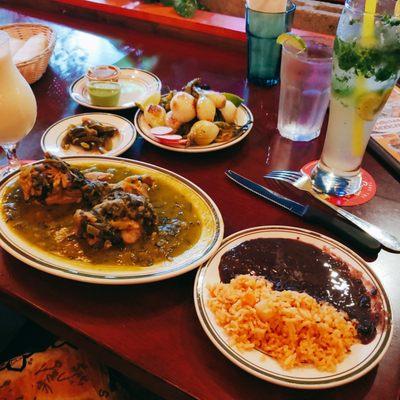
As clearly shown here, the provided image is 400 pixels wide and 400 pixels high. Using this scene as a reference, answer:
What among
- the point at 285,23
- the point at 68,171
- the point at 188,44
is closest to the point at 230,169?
the point at 68,171

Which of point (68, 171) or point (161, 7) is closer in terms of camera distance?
point (68, 171)

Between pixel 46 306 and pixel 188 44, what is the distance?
2.02 m

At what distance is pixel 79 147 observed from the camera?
5.58 feet

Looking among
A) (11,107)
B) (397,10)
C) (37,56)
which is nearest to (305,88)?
(397,10)

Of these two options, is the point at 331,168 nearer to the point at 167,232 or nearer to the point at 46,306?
the point at 167,232

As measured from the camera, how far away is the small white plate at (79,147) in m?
1.65

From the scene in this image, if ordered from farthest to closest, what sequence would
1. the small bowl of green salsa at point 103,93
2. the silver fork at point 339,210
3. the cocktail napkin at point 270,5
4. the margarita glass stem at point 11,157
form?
1. the cocktail napkin at point 270,5
2. the small bowl of green salsa at point 103,93
3. the margarita glass stem at point 11,157
4. the silver fork at point 339,210

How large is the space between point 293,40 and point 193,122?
1.63 feet

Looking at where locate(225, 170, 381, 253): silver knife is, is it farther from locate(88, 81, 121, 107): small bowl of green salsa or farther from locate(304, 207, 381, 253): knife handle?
locate(88, 81, 121, 107): small bowl of green salsa

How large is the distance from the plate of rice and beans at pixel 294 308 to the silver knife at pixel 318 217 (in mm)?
106

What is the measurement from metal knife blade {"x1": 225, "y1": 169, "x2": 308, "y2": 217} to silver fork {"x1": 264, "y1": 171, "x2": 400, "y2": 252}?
0.31 ft

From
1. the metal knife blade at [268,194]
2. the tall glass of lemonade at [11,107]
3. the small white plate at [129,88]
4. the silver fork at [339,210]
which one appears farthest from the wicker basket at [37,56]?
the silver fork at [339,210]

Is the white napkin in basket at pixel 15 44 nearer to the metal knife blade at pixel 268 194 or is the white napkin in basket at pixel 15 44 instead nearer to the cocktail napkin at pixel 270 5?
the cocktail napkin at pixel 270 5

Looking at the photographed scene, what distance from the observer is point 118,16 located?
2.92 m
